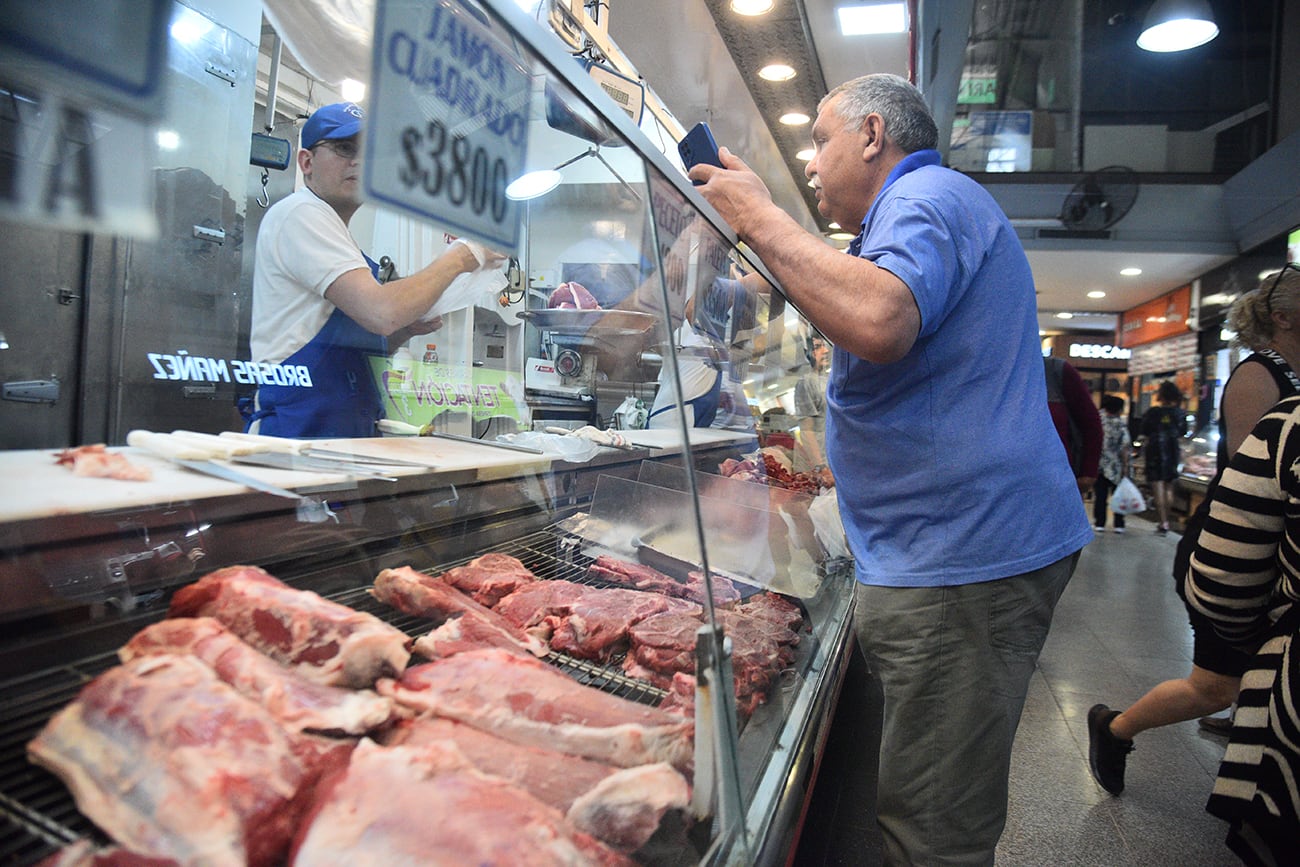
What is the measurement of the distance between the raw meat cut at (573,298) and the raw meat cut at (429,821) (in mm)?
1344

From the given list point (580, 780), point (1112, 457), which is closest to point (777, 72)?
point (580, 780)

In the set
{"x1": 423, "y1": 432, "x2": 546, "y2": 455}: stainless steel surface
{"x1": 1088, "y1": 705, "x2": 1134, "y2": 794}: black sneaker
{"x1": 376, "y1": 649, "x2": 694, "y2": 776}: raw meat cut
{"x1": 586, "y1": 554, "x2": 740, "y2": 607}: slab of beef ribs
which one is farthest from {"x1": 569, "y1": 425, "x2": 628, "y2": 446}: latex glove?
{"x1": 1088, "y1": 705, "x2": 1134, "y2": 794}: black sneaker

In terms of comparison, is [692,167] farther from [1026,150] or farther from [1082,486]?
[1026,150]

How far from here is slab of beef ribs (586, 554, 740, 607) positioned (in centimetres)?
199

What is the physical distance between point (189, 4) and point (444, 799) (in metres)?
3.25

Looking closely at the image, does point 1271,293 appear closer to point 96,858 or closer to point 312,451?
point 312,451

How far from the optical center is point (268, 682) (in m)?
1.01

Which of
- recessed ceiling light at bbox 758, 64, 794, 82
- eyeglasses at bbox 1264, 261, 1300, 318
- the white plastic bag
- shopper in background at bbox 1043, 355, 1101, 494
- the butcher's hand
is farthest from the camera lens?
the white plastic bag

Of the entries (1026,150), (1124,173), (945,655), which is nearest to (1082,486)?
(945,655)

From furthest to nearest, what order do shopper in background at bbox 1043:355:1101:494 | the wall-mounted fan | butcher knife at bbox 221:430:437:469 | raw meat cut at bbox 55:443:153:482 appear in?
the wall-mounted fan < shopper in background at bbox 1043:355:1101:494 < butcher knife at bbox 221:430:437:469 < raw meat cut at bbox 55:443:153:482

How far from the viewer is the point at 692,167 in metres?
1.87

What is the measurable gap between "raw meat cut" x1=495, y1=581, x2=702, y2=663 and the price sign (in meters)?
0.87

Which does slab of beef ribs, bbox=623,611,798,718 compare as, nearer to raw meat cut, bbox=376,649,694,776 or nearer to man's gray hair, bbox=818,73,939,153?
raw meat cut, bbox=376,649,694,776

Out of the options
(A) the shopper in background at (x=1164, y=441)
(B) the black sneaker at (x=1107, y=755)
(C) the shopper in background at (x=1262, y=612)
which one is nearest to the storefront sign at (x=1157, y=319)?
(A) the shopper in background at (x=1164, y=441)
